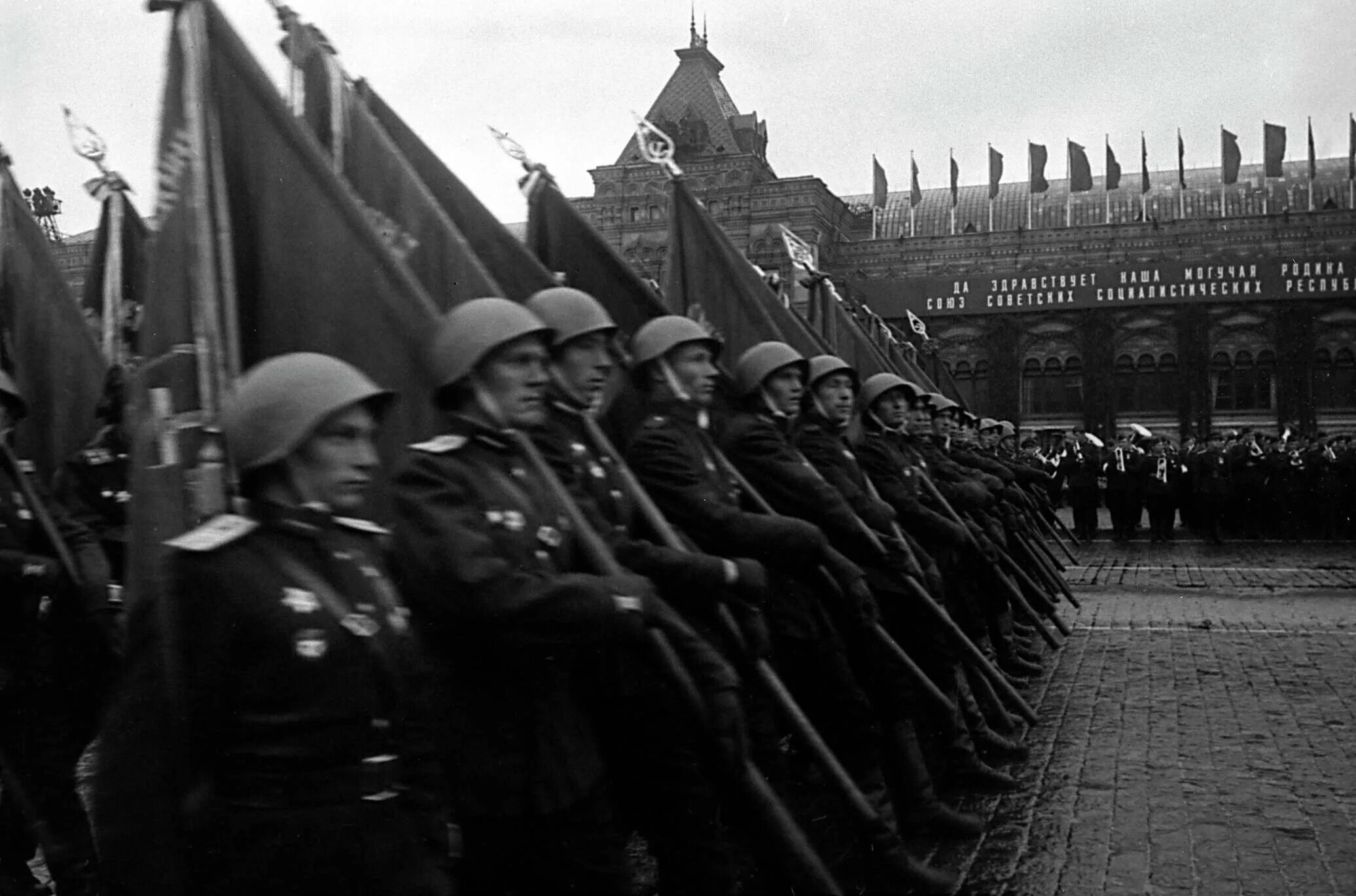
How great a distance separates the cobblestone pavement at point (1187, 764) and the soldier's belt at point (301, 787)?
2.47 m

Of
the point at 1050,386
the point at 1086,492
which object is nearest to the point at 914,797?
the point at 1086,492

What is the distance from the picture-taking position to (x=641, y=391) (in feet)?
14.5

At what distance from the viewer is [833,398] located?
5.18 meters

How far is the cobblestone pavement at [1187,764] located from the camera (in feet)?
13.4

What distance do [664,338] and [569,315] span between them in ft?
1.89

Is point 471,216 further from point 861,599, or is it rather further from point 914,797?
point 914,797

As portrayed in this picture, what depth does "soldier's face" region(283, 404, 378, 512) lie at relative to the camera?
221cm

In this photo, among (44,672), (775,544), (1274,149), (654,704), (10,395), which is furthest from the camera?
(1274,149)

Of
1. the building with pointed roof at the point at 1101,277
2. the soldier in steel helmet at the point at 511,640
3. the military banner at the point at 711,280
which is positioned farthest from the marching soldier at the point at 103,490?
the building with pointed roof at the point at 1101,277

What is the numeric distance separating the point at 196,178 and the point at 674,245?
374 centimetres

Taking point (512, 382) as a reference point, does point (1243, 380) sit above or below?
above

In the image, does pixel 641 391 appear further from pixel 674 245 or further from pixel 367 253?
pixel 674 245

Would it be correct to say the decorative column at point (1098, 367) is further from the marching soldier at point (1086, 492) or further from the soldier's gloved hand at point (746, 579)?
the soldier's gloved hand at point (746, 579)

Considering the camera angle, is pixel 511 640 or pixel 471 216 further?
pixel 471 216
